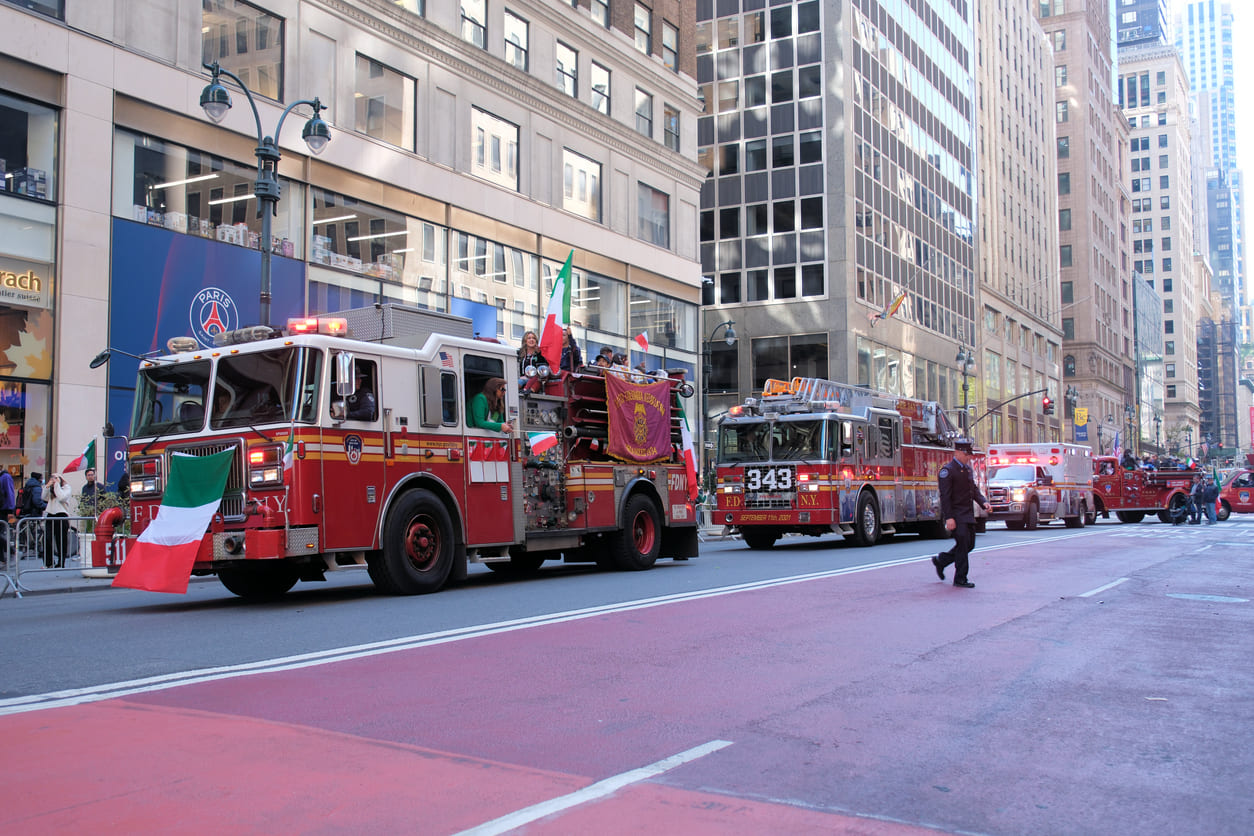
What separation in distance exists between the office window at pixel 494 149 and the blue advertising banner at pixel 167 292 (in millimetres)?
8425

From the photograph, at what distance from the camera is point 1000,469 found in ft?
112

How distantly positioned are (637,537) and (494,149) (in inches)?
722

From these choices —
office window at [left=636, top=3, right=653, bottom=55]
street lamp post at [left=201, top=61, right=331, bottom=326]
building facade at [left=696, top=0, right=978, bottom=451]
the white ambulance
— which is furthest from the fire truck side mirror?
building facade at [left=696, top=0, right=978, bottom=451]

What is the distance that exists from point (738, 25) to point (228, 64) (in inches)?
1490

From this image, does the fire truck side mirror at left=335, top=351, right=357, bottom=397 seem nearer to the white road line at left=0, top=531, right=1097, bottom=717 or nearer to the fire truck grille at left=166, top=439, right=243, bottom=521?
the fire truck grille at left=166, top=439, right=243, bottom=521

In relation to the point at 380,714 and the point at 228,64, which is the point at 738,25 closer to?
the point at 228,64

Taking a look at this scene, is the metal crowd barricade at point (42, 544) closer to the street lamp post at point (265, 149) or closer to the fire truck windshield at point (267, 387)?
the street lamp post at point (265, 149)

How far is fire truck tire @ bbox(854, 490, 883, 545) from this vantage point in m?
23.6

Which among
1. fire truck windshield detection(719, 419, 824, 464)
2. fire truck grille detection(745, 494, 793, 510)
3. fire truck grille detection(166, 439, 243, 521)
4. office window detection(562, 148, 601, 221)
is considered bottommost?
fire truck grille detection(745, 494, 793, 510)

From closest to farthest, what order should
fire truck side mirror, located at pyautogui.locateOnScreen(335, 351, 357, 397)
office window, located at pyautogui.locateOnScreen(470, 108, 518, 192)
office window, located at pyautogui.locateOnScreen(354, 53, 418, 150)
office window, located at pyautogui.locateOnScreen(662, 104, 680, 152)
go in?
fire truck side mirror, located at pyautogui.locateOnScreen(335, 351, 357, 397)
office window, located at pyautogui.locateOnScreen(354, 53, 418, 150)
office window, located at pyautogui.locateOnScreen(470, 108, 518, 192)
office window, located at pyautogui.locateOnScreen(662, 104, 680, 152)

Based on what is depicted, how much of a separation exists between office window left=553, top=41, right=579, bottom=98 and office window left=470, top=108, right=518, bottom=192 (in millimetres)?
3258

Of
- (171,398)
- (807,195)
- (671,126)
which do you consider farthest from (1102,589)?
(807,195)

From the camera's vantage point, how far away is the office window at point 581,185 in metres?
35.2

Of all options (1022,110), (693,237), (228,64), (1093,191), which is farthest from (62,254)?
(1093,191)
